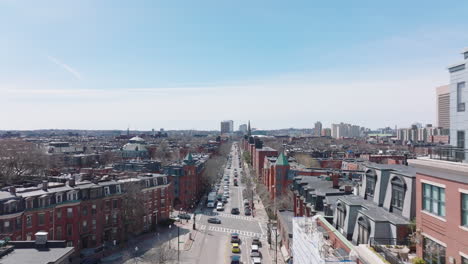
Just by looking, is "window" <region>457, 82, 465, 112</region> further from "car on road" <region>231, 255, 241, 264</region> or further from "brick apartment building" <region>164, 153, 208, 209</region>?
"brick apartment building" <region>164, 153, 208, 209</region>

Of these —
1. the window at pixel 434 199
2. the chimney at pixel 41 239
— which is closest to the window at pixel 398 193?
the window at pixel 434 199

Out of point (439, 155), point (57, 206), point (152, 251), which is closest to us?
point (439, 155)

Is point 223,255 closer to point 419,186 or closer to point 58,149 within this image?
point 419,186

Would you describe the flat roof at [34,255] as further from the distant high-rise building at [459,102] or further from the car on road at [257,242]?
the car on road at [257,242]

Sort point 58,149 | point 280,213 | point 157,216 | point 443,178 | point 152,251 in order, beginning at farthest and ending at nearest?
point 58,149
point 157,216
point 280,213
point 152,251
point 443,178

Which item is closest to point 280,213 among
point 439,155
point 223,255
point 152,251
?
point 223,255

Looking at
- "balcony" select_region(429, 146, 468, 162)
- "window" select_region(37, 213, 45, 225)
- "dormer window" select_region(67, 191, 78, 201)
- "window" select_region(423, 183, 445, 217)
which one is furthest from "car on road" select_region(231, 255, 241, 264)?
"balcony" select_region(429, 146, 468, 162)
